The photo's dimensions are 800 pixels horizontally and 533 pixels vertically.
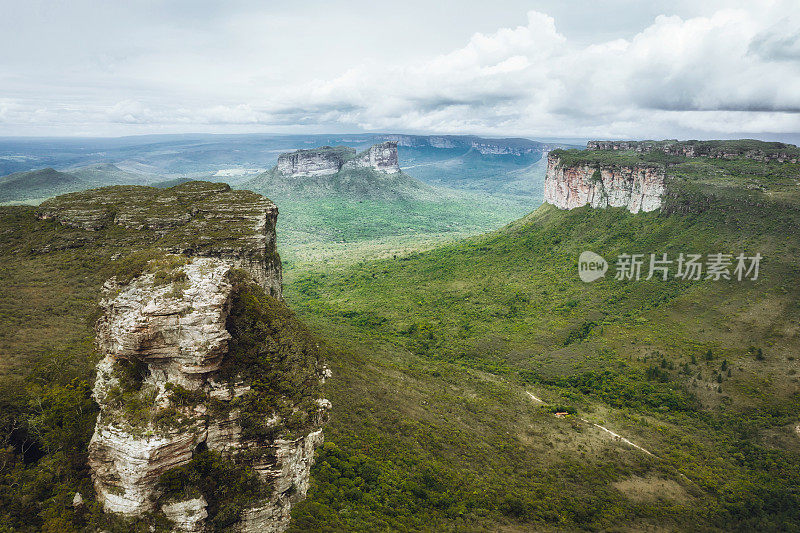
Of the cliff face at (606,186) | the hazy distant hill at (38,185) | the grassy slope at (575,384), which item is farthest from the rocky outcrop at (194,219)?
the hazy distant hill at (38,185)

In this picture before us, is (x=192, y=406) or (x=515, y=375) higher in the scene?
(x=192, y=406)

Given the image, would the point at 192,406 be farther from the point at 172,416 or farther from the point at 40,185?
the point at 40,185

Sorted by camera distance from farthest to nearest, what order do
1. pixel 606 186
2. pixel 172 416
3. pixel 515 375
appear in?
pixel 606 186 < pixel 515 375 < pixel 172 416

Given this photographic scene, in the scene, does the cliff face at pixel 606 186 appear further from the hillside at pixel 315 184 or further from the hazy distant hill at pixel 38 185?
the hazy distant hill at pixel 38 185

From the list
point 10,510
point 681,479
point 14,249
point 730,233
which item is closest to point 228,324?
point 10,510
